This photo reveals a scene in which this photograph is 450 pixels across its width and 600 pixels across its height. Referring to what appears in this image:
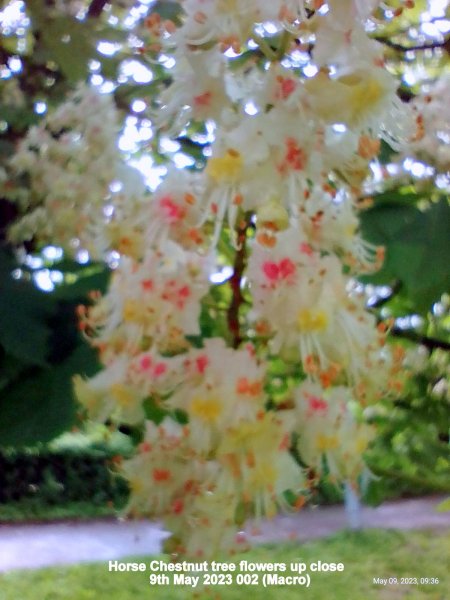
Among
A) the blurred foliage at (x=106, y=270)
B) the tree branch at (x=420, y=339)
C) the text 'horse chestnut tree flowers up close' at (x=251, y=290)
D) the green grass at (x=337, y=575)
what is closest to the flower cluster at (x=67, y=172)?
the blurred foliage at (x=106, y=270)

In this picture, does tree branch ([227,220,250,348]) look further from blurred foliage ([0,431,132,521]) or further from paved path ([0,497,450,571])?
paved path ([0,497,450,571])

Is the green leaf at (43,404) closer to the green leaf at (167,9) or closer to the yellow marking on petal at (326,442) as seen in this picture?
the yellow marking on petal at (326,442)

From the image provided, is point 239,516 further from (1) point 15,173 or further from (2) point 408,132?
→ (1) point 15,173

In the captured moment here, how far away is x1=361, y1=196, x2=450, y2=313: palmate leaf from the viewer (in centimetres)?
43

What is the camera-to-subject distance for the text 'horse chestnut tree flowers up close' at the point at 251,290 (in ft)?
1.00

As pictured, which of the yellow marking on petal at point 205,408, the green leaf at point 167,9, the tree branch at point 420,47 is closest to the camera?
the yellow marking on petal at point 205,408

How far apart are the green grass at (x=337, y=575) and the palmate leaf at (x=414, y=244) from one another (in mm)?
384

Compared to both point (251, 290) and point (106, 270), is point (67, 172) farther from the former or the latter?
point (251, 290)

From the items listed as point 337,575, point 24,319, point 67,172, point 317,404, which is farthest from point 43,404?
point 337,575

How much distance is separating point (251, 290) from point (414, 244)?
6.5 inches

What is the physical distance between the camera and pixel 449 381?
61 cm

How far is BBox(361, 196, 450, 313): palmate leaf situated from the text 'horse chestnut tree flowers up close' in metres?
0.08

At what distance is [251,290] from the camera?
0.32m

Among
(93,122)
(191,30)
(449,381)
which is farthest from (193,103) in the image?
(449,381)
